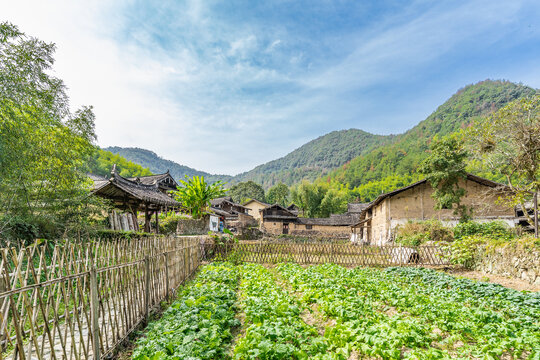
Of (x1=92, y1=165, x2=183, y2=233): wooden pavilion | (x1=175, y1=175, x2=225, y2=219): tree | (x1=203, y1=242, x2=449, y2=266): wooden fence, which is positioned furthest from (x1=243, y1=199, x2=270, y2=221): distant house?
(x1=203, y1=242, x2=449, y2=266): wooden fence

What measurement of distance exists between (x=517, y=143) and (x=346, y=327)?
41.9 feet

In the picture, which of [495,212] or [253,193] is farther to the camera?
[253,193]

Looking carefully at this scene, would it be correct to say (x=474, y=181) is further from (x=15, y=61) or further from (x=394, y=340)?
(x=15, y=61)

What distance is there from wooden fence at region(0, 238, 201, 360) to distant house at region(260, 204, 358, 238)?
4027 centimetres

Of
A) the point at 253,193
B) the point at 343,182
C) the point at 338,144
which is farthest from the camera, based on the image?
the point at 338,144

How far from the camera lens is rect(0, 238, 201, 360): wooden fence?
104 inches

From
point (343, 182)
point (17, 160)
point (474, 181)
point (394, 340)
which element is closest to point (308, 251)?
point (394, 340)

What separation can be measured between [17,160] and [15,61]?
287 cm

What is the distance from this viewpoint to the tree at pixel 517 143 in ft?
38.0

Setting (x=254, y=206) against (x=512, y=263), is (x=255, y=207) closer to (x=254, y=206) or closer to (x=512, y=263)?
(x=254, y=206)

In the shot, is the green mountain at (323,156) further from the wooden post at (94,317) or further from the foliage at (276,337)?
the wooden post at (94,317)

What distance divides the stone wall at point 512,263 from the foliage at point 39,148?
1492cm

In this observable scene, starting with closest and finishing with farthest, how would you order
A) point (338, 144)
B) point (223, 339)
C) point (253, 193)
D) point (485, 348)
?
point (485, 348) < point (223, 339) < point (253, 193) < point (338, 144)

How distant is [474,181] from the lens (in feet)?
79.2
